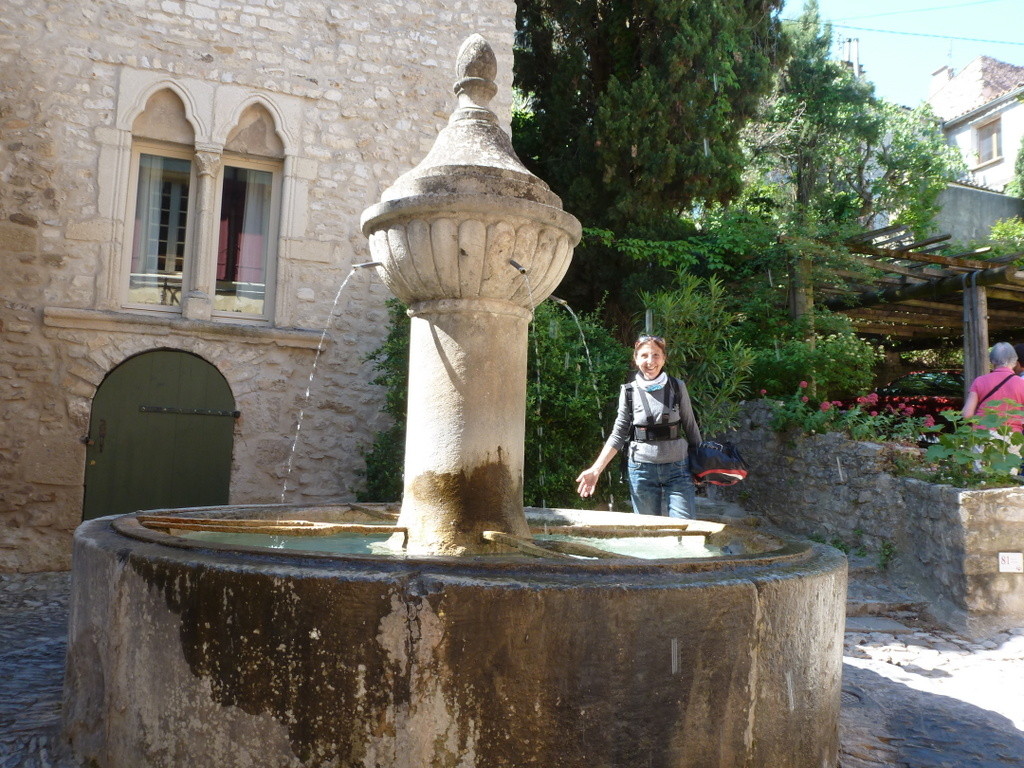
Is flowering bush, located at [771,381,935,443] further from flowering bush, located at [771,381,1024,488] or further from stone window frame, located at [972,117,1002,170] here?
stone window frame, located at [972,117,1002,170]

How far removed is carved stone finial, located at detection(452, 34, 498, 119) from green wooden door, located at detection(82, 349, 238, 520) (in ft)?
15.6

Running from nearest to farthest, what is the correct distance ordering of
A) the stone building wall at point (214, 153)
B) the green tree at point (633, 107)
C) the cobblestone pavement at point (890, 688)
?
1. the cobblestone pavement at point (890, 688)
2. the stone building wall at point (214, 153)
3. the green tree at point (633, 107)

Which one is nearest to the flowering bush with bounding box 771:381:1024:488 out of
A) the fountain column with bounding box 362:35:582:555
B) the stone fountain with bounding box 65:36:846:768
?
the stone fountain with bounding box 65:36:846:768

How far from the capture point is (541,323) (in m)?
7.56

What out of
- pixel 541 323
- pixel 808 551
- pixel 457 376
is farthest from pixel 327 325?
pixel 808 551

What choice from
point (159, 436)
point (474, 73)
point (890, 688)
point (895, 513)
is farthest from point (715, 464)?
point (159, 436)

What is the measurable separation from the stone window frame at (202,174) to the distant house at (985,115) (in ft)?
66.8

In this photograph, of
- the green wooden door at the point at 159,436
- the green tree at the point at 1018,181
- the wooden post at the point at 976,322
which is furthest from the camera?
the green tree at the point at 1018,181

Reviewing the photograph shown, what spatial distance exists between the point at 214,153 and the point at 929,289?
29.1 feet

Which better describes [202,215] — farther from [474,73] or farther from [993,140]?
[993,140]

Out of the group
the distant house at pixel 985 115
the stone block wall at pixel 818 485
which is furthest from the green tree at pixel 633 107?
the distant house at pixel 985 115

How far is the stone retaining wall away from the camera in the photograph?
17.2 ft

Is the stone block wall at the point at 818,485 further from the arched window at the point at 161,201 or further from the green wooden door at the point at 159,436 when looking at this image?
the arched window at the point at 161,201

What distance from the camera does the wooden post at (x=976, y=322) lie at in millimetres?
10844
